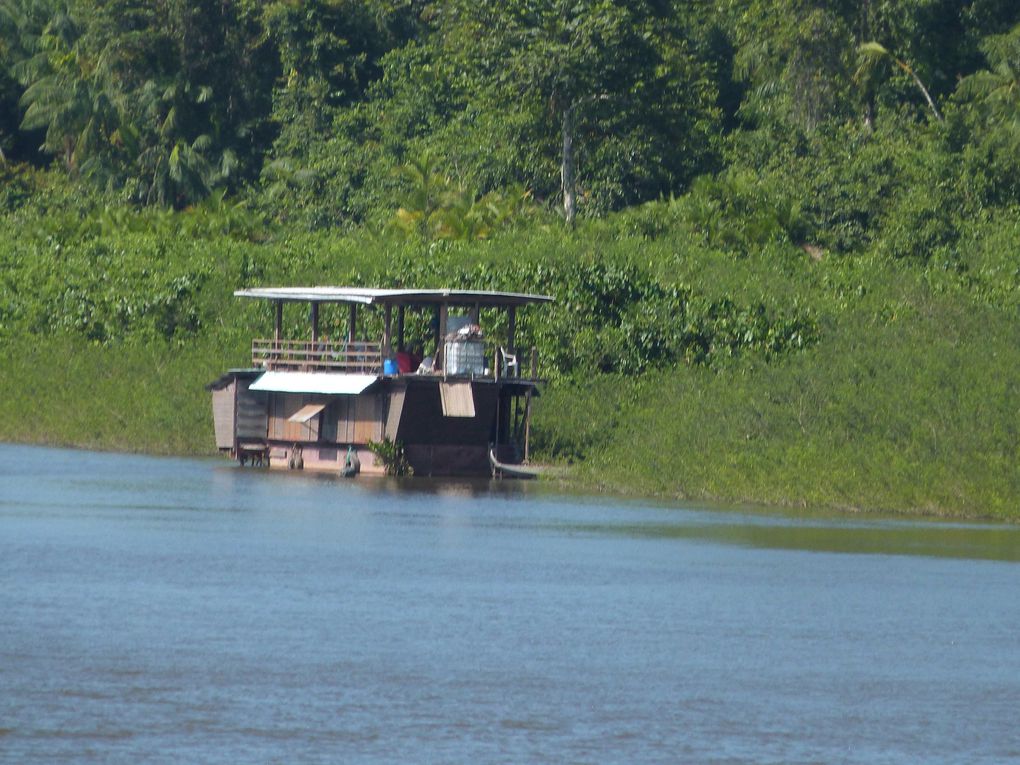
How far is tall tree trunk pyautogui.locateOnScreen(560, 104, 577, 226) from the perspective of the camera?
48.3 metres

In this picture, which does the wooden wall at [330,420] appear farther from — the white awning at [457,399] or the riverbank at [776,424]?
the riverbank at [776,424]

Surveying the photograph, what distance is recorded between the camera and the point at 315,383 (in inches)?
1385

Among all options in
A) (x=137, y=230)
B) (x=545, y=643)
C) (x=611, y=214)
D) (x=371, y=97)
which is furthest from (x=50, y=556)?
(x=371, y=97)

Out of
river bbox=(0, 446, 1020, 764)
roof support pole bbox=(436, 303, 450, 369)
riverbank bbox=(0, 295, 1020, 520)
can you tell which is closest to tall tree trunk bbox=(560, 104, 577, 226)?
riverbank bbox=(0, 295, 1020, 520)

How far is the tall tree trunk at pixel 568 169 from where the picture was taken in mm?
48312

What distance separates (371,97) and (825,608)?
39.7 meters

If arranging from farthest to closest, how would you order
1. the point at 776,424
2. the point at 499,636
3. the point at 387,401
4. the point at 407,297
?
the point at 387,401, the point at 407,297, the point at 776,424, the point at 499,636

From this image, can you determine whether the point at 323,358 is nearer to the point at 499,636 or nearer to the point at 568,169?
the point at 568,169

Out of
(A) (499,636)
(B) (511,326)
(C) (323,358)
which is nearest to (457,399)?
(B) (511,326)

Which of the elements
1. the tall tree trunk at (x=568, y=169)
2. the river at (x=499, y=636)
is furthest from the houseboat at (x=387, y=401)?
the tall tree trunk at (x=568, y=169)

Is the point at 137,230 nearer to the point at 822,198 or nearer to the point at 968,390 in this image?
Result: the point at 822,198

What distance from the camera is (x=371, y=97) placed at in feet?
190

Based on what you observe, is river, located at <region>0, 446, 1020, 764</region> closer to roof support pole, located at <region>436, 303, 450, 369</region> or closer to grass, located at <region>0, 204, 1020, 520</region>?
grass, located at <region>0, 204, 1020, 520</region>

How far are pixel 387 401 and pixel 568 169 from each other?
1543 centimetres
